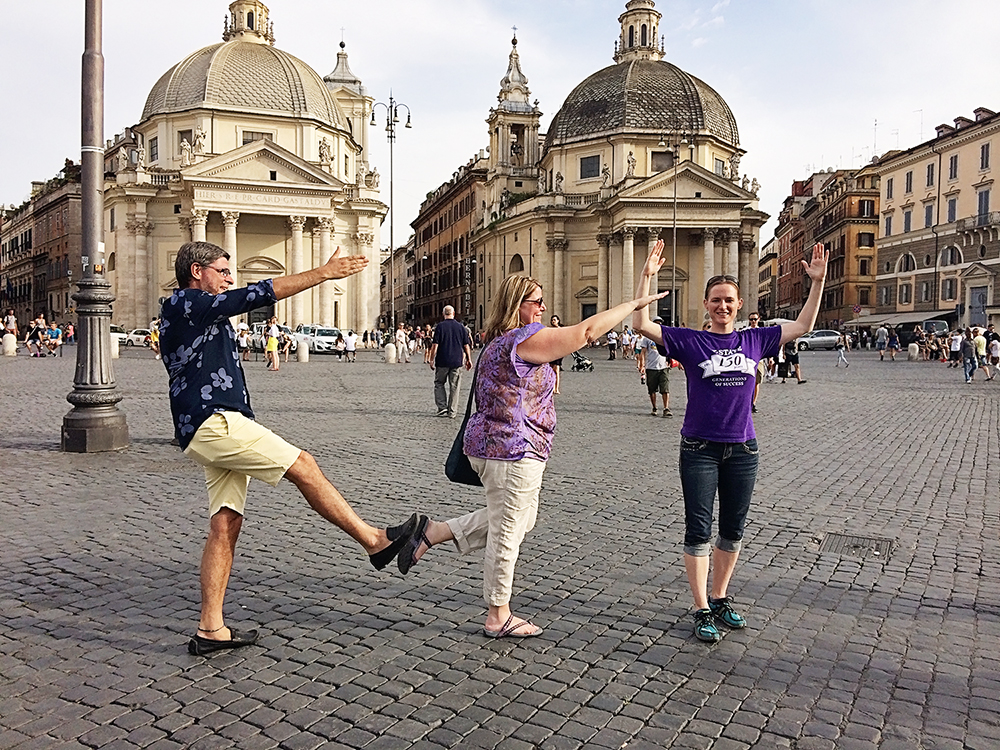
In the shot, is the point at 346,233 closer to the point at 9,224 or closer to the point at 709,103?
the point at 709,103

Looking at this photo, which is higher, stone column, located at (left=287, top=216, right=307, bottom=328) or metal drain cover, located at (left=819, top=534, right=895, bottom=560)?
stone column, located at (left=287, top=216, right=307, bottom=328)

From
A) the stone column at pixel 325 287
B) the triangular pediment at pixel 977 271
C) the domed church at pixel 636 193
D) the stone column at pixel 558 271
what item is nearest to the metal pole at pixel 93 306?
the stone column at pixel 325 287

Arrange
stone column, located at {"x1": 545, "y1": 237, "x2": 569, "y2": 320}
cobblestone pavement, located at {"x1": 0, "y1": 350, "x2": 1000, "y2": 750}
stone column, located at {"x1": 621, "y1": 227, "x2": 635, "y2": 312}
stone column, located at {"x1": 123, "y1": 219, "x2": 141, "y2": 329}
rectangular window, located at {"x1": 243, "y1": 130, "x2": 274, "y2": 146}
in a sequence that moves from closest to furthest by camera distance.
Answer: cobblestone pavement, located at {"x1": 0, "y1": 350, "x2": 1000, "y2": 750}
stone column, located at {"x1": 123, "y1": 219, "x2": 141, "y2": 329}
stone column, located at {"x1": 621, "y1": 227, "x2": 635, "y2": 312}
rectangular window, located at {"x1": 243, "y1": 130, "x2": 274, "y2": 146}
stone column, located at {"x1": 545, "y1": 237, "x2": 569, "y2": 320}

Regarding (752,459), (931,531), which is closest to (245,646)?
(752,459)

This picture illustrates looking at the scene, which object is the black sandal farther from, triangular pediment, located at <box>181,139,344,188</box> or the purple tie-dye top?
triangular pediment, located at <box>181,139,344,188</box>

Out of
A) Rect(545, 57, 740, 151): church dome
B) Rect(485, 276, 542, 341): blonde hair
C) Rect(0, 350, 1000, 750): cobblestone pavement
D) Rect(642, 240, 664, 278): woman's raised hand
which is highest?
Rect(545, 57, 740, 151): church dome

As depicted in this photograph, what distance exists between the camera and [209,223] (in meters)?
58.0

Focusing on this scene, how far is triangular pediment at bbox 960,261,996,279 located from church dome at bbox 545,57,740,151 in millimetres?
18727

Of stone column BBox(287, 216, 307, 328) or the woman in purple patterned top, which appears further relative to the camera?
stone column BBox(287, 216, 307, 328)

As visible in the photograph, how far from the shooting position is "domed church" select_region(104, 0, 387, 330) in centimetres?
5688

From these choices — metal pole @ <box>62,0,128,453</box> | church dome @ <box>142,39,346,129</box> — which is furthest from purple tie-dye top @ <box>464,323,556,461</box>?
church dome @ <box>142,39,346,129</box>

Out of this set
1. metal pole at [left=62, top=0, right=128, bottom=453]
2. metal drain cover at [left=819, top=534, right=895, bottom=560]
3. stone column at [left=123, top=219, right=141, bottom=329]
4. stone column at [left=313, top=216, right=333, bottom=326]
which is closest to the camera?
metal drain cover at [left=819, top=534, right=895, bottom=560]

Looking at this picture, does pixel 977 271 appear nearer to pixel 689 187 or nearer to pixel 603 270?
pixel 689 187

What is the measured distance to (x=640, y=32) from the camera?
229 ft
